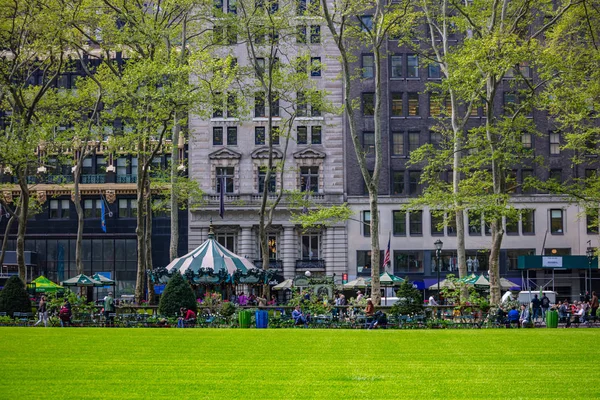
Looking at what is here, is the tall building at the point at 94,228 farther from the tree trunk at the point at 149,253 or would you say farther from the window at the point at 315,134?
the tree trunk at the point at 149,253

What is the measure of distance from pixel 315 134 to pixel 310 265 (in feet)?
34.6

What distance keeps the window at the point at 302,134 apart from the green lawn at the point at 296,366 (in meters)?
42.7

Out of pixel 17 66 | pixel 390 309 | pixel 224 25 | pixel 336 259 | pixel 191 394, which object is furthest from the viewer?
pixel 336 259

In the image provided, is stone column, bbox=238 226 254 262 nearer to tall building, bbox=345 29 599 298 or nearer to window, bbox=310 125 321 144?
tall building, bbox=345 29 599 298

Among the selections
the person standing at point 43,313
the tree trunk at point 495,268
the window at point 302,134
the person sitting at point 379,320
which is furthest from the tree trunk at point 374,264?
the window at point 302,134

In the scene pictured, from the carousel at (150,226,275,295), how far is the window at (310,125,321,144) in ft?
94.3

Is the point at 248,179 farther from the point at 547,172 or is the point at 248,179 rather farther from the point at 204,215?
the point at 547,172

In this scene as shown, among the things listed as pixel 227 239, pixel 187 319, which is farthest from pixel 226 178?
pixel 187 319

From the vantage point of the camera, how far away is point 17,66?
2008 inches

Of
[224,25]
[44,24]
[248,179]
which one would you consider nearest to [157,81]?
[44,24]

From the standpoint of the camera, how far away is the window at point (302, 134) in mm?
79131

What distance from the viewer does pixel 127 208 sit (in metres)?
81.1

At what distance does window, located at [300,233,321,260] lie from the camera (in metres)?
78.9

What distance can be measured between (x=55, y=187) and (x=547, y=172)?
40201 mm
